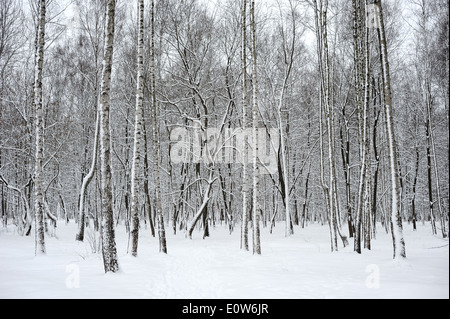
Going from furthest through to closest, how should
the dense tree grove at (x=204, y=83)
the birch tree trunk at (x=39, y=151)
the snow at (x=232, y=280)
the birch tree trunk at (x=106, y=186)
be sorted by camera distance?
the dense tree grove at (x=204, y=83)
the birch tree trunk at (x=39, y=151)
the birch tree trunk at (x=106, y=186)
the snow at (x=232, y=280)

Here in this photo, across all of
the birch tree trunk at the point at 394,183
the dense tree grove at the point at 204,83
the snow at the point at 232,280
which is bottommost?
the snow at the point at 232,280

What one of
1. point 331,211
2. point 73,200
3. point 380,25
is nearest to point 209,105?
point 331,211

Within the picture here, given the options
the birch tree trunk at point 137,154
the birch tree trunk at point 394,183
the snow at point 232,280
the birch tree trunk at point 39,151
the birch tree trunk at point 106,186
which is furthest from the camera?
the birch tree trunk at point 137,154

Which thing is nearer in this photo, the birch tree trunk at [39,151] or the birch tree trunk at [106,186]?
the birch tree trunk at [106,186]

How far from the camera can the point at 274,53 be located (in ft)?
62.7

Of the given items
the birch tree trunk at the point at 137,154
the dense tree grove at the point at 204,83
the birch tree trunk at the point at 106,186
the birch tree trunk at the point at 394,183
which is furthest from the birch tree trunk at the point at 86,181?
the birch tree trunk at the point at 394,183

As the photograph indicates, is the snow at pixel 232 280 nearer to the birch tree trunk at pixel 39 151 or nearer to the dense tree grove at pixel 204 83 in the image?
the birch tree trunk at pixel 39 151

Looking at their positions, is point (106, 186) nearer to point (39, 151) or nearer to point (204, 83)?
point (39, 151)

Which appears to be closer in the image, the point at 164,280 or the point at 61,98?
the point at 164,280

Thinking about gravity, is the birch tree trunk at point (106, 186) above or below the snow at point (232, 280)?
above

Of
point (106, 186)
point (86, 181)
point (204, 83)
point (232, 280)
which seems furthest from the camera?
point (204, 83)

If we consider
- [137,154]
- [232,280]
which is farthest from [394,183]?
[137,154]

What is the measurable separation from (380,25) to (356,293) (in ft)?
24.0
